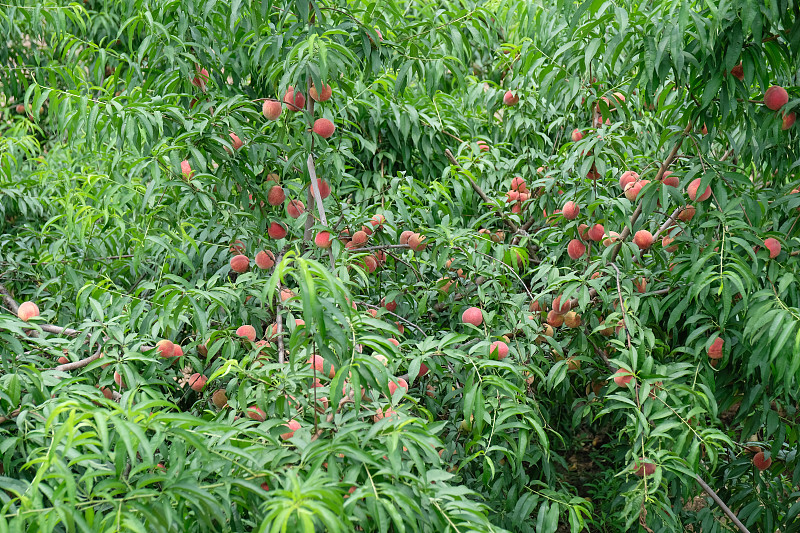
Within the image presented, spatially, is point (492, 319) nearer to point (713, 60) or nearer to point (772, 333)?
point (772, 333)

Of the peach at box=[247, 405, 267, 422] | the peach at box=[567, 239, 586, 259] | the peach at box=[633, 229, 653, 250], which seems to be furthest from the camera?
the peach at box=[567, 239, 586, 259]

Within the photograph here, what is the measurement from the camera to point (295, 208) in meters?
2.45

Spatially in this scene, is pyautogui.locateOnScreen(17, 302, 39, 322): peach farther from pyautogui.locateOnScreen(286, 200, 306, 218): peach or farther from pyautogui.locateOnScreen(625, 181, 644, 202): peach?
pyautogui.locateOnScreen(625, 181, 644, 202): peach

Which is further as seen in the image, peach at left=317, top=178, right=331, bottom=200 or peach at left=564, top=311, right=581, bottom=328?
peach at left=317, top=178, right=331, bottom=200

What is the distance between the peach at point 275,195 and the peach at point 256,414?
87 centimetres

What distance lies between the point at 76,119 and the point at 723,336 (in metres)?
2.08

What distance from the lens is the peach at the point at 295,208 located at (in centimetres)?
244

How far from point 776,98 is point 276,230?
5.34 feet

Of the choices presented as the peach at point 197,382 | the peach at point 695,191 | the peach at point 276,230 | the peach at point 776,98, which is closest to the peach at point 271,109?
the peach at point 276,230

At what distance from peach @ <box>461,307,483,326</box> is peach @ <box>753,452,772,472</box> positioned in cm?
109

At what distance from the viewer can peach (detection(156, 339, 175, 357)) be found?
203 centimetres

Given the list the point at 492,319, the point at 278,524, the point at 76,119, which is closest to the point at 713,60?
the point at 492,319

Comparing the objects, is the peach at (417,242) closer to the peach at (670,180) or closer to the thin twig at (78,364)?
the peach at (670,180)

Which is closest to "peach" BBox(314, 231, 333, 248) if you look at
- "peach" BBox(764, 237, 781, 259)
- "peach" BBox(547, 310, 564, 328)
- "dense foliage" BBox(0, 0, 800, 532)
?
"dense foliage" BBox(0, 0, 800, 532)
